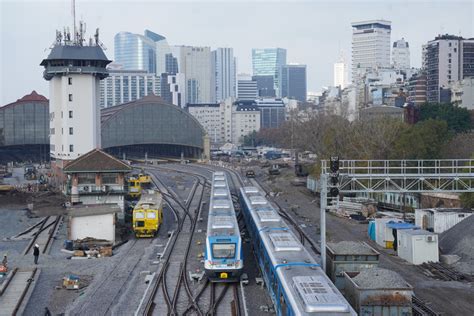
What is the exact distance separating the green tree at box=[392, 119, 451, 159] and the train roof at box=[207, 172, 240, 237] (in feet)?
58.2

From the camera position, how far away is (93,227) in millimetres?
31766

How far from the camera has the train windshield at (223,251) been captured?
71.7 ft

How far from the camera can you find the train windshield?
71.7 feet

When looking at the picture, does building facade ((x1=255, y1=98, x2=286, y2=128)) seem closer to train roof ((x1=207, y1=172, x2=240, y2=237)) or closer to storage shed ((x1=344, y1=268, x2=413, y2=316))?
train roof ((x1=207, y1=172, x2=240, y2=237))

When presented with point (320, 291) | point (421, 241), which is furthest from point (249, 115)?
point (320, 291)

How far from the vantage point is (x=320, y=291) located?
15258 millimetres

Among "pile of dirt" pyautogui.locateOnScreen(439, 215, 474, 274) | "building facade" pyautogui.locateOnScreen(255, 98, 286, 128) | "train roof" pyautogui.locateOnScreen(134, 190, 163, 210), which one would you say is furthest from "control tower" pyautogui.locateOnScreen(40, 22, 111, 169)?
"building facade" pyautogui.locateOnScreen(255, 98, 286, 128)

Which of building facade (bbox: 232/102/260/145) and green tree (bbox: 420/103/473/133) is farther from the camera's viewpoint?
building facade (bbox: 232/102/260/145)

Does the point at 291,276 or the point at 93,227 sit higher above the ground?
the point at 291,276

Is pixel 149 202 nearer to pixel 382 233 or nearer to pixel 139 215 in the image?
pixel 139 215

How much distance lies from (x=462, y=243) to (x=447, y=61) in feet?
286

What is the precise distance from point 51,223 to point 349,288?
82.0 ft

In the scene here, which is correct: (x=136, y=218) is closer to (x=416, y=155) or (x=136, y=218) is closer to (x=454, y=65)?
(x=416, y=155)

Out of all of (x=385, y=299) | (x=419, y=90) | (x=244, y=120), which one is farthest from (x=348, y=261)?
(x=244, y=120)
